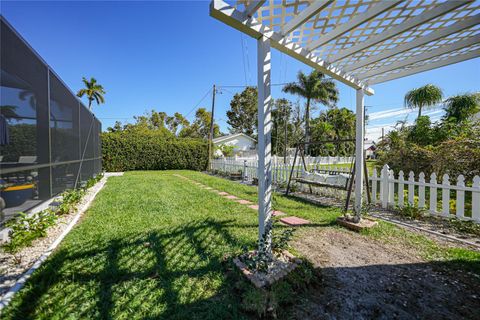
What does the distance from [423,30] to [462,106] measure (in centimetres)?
1228

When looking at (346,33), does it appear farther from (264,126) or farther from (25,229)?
(25,229)

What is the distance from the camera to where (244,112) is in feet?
105

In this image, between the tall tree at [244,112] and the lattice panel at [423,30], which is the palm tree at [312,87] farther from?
the lattice panel at [423,30]

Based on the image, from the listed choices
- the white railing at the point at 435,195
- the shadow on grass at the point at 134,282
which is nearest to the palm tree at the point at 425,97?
the white railing at the point at 435,195

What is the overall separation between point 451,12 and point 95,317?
4003 millimetres

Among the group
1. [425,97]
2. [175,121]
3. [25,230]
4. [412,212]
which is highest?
[175,121]

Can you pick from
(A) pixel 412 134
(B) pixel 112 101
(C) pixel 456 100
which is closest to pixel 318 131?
(C) pixel 456 100

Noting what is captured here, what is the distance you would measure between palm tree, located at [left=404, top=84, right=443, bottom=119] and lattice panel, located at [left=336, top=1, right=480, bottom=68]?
47.5 feet

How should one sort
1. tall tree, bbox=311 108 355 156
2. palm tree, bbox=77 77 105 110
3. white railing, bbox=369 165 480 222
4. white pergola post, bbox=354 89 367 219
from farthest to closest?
tall tree, bbox=311 108 355 156, palm tree, bbox=77 77 105 110, white pergola post, bbox=354 89 367 219, white railing, bbox=369 165 480 222

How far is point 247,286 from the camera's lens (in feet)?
5.62

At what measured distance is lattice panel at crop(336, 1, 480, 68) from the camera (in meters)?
1.95

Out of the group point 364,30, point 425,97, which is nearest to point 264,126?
point 364,30

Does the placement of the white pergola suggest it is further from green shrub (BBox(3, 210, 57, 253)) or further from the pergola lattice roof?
green shrub (BBox(3, 210, 57, 253))

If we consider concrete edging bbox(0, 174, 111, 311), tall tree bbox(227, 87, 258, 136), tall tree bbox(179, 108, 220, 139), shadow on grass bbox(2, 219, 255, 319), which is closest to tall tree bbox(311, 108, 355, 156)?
tall tree bbox(227, 87, 258, 136)
